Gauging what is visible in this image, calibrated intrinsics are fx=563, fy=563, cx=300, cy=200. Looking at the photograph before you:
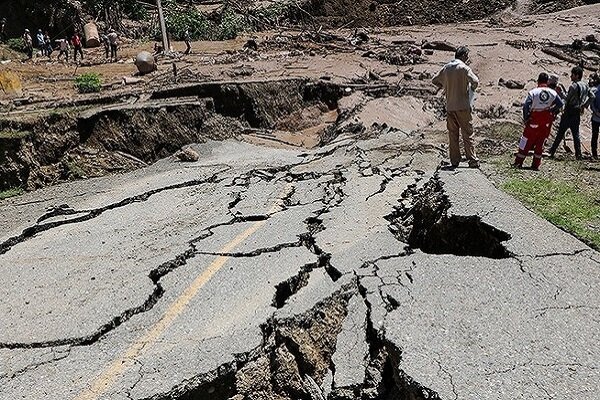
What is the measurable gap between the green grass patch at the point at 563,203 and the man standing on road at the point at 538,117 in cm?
86

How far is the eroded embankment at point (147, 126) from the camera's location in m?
10.6

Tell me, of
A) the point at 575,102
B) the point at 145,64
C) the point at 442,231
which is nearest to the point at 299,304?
the point at 442,231

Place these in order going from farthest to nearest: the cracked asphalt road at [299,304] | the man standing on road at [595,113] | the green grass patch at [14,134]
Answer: the green grass patch at [14,134]
the man standing on road at [595,113]
the cracked asphalt road at [299,304]

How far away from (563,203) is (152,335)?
15.6 ft

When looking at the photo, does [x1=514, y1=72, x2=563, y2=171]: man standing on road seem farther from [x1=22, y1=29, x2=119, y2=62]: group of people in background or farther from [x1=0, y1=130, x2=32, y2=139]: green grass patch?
[x1=22, y1=29, x2=119, y2=62]: group of people in background

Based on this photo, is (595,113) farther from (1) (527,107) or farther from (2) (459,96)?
(2) (459,96)

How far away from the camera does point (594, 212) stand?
5945 mm

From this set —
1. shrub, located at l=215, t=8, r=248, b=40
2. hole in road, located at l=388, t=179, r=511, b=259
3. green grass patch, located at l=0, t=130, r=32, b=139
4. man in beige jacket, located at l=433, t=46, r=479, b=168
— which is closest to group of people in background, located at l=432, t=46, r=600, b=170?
man in beige jacket, located at l=433, t=46, r=479, b=168

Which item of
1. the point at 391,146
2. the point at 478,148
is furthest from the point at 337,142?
the point at 478,148

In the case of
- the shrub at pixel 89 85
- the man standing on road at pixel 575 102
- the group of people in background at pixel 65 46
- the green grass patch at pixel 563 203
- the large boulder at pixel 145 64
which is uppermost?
the group of people in background at pixel 65 46

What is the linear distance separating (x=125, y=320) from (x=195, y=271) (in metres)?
1.04

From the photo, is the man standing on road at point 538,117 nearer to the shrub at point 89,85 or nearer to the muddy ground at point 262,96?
the muddy ground at point 262,96

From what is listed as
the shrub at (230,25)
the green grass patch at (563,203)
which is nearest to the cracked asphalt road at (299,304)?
the green grass patch at (563,203)

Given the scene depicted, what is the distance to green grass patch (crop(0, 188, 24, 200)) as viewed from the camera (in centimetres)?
963
